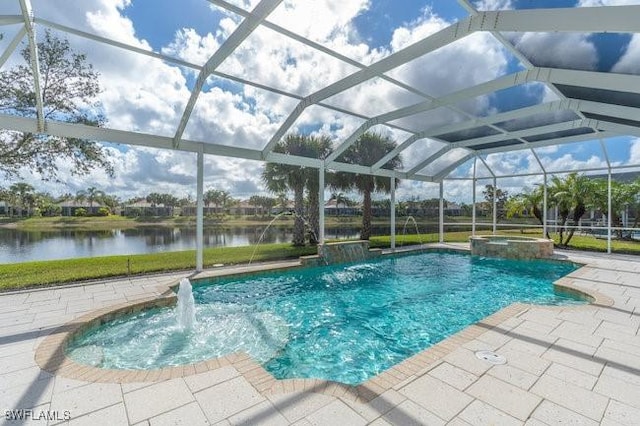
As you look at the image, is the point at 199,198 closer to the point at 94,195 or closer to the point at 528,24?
the point at 528,24

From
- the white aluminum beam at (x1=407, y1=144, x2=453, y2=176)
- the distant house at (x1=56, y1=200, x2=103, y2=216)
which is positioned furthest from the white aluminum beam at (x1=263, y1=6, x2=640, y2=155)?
the distant house at (x1=56, y1=200, x2=103, y2=216)

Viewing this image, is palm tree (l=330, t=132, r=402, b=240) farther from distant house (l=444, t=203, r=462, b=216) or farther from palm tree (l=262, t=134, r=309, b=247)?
distant house (l=444, t=203, r=462, b=216)

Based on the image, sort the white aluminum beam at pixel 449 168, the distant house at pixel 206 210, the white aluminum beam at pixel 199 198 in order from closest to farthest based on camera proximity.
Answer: the white aluminum beam at pixel 199 198 → the white aluminum beam at pixel 449 168 → the distant house at pixel 206 210

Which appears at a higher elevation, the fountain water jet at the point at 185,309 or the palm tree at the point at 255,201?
the palm tree at the point at 255,201

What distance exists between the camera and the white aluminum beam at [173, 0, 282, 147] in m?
4.39

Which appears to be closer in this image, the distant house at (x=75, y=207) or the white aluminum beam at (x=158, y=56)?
the white aluminum beam at (x=158, y=56)

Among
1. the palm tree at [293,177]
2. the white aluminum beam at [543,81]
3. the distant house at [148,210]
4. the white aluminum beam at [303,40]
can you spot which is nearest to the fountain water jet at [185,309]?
the white aluminum beam at [303,40]

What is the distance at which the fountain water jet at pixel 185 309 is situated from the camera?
4781 millimetres

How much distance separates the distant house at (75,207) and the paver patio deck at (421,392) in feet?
218

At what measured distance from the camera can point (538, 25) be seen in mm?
3785

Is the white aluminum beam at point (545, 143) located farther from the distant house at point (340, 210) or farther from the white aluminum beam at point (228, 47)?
the distant house at point (340, 210)

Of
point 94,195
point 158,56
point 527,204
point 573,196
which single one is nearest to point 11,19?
point 158,56

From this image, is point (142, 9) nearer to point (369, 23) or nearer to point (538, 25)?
point (369, 23)

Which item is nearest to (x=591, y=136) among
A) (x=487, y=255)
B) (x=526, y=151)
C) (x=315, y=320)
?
(x=526, y=151)
